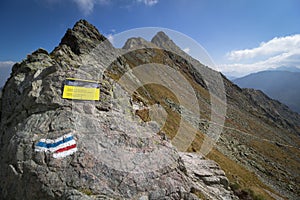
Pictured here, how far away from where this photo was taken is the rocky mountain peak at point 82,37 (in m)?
39.4

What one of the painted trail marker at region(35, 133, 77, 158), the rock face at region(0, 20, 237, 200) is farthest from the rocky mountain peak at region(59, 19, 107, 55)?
the painted trail marker at region(35, 133, 77, 158)

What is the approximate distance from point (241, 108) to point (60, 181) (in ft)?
376

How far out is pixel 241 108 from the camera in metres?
110

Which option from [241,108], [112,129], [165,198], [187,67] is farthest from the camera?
[187,67]

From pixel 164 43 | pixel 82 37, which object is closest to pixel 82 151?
pixel 82 37

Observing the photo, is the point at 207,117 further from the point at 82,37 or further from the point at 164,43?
the point at 164,43

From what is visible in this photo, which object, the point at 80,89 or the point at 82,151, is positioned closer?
the point at 82,151

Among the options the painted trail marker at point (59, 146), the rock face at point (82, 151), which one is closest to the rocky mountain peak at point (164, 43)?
the rock face at point (82, 151)

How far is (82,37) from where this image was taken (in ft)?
150

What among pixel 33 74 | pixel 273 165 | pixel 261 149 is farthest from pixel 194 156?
pixel 261 149

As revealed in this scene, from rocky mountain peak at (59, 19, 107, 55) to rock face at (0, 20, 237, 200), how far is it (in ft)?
84.0

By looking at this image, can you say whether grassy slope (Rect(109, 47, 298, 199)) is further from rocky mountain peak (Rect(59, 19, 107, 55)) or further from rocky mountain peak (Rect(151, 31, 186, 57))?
rocky mountain peak (Rect(151, 31, 186, 57))

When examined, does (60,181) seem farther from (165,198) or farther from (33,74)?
(33,74)

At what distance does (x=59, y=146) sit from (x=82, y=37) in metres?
41.2
